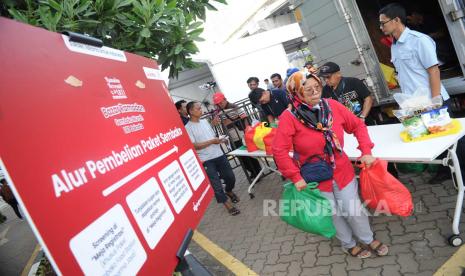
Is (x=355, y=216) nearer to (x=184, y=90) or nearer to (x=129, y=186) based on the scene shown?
(x=129, y=186)

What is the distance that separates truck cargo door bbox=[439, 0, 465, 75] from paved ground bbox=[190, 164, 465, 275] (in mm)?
1506

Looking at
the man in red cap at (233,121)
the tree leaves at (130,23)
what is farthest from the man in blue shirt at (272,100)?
the tree leaves at (130,23)

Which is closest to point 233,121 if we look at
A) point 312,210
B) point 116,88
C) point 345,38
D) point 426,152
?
point 345,38

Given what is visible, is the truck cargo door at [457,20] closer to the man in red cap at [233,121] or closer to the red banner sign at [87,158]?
the red banner sign at [87,158]

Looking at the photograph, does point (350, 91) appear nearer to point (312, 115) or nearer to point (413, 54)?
point (413, 54)

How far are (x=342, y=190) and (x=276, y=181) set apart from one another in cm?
323

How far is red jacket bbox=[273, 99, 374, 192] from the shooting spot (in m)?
2.61

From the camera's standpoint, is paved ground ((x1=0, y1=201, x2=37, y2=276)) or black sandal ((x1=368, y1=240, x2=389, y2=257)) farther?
paved ground ((x1=0, y1=201, x2=37, y2=276))

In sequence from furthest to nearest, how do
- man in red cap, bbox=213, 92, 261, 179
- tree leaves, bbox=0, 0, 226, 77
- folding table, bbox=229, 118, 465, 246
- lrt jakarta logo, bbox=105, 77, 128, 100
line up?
man in red cap, bbox=213, 92, 261, 179 < folding table, bbox=229, 118, 465, 246 < tree leaves, bbox=0, 0, 226, 77 < lrt jakarta logo, bbox=105, 77, 128, 100

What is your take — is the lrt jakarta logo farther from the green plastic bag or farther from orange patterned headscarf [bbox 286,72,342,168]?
the green plastic bag

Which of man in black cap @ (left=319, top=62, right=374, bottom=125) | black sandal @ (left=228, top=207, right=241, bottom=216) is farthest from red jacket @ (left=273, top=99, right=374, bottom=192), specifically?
black sandal @ (left=228, top=207, right=241, bottom=216)

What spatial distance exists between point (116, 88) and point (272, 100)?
157 inches

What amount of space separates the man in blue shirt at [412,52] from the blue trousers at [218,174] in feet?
9.26

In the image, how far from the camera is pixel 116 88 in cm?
155
